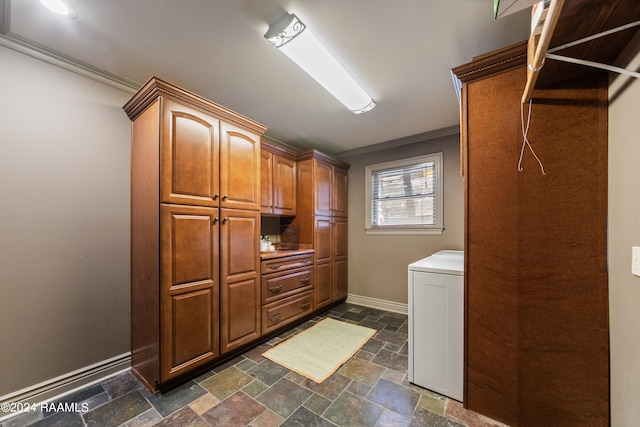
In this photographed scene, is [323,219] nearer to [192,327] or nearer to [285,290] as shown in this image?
[285,290]

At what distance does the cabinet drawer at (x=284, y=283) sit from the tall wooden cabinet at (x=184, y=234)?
0.88 ft

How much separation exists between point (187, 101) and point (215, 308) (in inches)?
65.9

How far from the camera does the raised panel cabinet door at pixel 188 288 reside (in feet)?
5.62

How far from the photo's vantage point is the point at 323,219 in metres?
3.39

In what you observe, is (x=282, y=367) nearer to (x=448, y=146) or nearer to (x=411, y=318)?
(x=411, y=318)

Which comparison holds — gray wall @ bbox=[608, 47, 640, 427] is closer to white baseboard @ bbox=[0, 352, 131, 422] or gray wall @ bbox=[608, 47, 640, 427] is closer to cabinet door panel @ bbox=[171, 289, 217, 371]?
cabinet door panel @ bbox=[171, 289, 217, 371]

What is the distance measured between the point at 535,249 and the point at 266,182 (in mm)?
2521

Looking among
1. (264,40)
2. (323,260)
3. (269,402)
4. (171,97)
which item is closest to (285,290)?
(323,260)

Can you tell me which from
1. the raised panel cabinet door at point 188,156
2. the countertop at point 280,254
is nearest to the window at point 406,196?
the countertop at point 280,254

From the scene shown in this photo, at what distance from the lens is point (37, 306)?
1.63m

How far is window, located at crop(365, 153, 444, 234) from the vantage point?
10.6ft

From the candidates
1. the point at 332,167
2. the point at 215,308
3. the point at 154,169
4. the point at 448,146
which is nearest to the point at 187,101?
the point at 154,169

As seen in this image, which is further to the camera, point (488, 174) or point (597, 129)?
point (488, 174)

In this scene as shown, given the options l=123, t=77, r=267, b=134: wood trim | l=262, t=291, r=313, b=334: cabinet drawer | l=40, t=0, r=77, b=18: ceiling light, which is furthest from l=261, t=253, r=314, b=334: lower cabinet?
l=40, t=0, r=77, b=18: ceiling light
